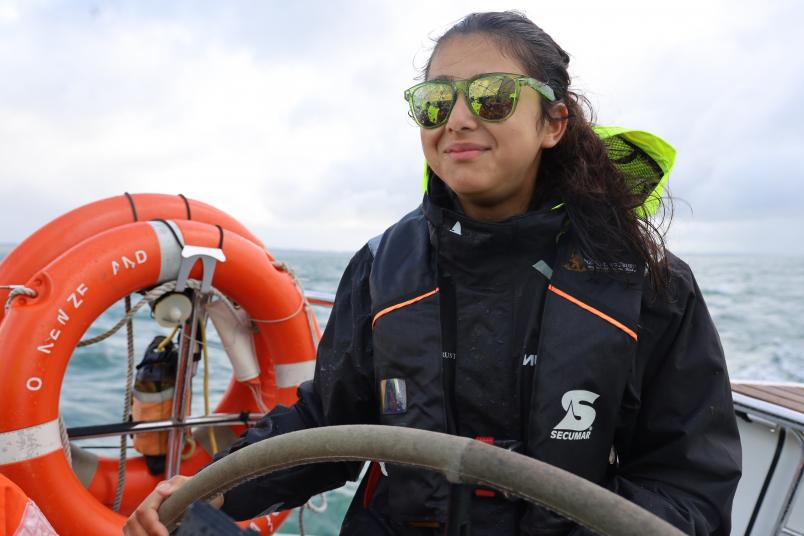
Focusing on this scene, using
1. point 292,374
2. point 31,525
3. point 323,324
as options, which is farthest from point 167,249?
point 323,324

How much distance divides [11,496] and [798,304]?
15185mm

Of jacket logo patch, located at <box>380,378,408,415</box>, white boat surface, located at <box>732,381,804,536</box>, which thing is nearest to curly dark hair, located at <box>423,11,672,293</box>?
jacket logo patch, located at <box>380,378,408,415</box>

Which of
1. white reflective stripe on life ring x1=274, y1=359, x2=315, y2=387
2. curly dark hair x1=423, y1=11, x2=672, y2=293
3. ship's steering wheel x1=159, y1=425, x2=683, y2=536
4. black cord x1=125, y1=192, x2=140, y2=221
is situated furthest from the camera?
white reflective stripe on life ring x1=274, y1=359, x2=315, y2=387

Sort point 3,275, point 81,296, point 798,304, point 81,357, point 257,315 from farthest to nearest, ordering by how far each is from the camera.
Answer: point 798,304 → point 81,357 → point 257,315 → point 3,275 → point 81,296

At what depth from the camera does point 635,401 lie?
3.76 ft

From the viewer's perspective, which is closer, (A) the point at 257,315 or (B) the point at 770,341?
(A) the point at 257,315

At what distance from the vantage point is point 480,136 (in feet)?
3.75

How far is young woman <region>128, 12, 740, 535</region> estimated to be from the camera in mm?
1096

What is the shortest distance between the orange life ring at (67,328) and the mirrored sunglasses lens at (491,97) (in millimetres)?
1544

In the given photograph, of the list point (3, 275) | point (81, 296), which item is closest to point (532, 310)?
point (81, 296)

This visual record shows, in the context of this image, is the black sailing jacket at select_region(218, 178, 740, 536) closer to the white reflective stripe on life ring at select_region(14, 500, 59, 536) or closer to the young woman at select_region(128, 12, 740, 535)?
the young woman at select_region(128, 12, 740, 535)

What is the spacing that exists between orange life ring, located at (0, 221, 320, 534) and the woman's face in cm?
143

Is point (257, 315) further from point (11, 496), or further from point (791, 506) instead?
point (791, 506)

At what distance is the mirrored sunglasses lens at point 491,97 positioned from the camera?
112 cm
